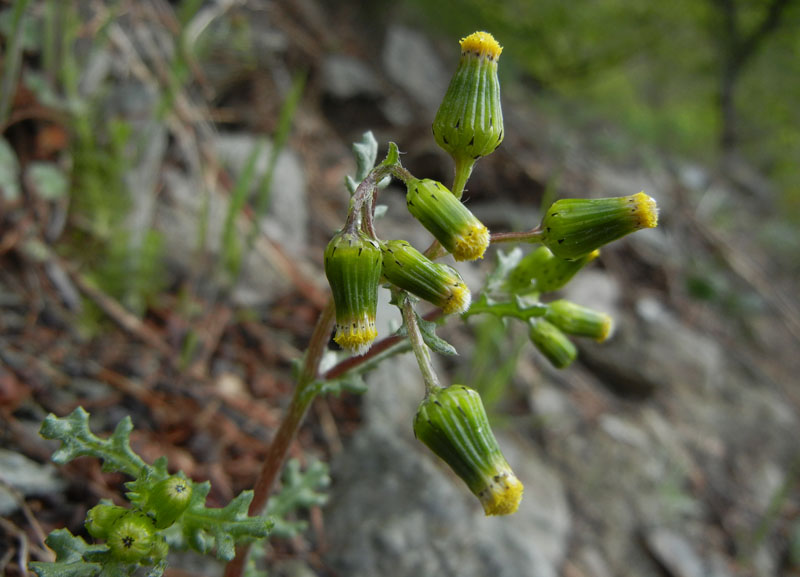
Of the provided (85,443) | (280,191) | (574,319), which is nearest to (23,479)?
(85,443)

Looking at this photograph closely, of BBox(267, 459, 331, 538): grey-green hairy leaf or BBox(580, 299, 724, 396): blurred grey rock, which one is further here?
BBox(580, 299, 724, 396): blurred grey rock

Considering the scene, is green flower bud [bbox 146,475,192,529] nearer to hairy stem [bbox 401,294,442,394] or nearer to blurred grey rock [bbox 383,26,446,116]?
hairy stem [bbox 401,294,442,394]

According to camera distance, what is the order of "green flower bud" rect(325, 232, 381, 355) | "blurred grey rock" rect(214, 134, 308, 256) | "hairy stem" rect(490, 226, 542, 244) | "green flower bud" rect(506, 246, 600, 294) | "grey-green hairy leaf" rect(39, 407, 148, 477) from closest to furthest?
1. "green flower bud" rect(325, 232, 381, 355)
2. "grey-green hairy leaf" rect(39, 407, 148, 477)
3. "hairy stem" rect(490, 226, 542, 244)
4. "green flower bud" rect(506, 246, 600, 294)
5. "blurred grey rock" rect(214, 134, 308, 256)

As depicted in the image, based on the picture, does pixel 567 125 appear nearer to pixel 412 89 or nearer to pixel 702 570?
pixel 412 89

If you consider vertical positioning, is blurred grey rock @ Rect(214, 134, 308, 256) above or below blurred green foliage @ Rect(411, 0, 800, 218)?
below

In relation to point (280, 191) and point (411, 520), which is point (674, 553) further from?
point (280, 191)

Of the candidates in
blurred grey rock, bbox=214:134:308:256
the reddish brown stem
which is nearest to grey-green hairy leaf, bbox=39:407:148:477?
the reddish brown stem
